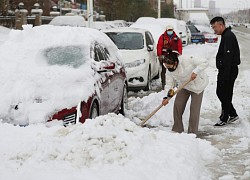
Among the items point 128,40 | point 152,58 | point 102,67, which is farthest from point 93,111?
point 152,58

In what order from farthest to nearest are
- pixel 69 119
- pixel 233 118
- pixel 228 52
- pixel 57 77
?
pixel 233 118 < pixel 228 52 < pixel 57 77 < pixel 69 119

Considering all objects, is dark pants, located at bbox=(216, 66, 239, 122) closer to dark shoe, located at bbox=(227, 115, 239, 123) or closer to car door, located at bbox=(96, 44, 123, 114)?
dark shoe, located at bbox=(227, 115, 239, 123)

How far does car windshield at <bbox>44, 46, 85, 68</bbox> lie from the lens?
6.60 metres

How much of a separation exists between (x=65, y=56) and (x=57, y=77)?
2.61 ft

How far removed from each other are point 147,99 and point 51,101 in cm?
413

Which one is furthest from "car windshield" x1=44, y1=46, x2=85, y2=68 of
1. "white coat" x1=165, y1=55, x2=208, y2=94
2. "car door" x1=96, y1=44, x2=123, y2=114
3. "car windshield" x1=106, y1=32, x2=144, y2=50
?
"car windshield" x1=106, y1=32, x2=144, y2=50

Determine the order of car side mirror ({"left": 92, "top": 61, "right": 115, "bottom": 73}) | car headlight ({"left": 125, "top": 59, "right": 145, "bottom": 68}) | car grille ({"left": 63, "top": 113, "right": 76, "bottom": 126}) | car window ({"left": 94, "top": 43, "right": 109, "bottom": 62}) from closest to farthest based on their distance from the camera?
car grille ({"left": 63, "top": 113, "right": 76, "bottom": 126}), car side mirror ({"left": 92, "top": 61, "right": 115, "bottom": 73}), car window ({"left": 94, "top": 43, "right": 109, "bottom": 62}), car headlight ({"left": 125, "top": 59, "right": 145, "bottom": 68})

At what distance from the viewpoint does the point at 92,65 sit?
6551 millimetres

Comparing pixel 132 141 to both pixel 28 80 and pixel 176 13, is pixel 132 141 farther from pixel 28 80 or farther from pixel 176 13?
pixel 176 13

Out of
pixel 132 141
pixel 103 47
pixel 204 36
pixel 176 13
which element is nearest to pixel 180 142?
pixel 132 141

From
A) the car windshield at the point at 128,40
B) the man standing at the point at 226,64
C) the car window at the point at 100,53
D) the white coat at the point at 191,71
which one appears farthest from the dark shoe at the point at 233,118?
the car windshield at the point at 128,40

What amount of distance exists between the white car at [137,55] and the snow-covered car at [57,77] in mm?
2777

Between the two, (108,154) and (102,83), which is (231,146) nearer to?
(102,83)

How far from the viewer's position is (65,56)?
22.2 ft
